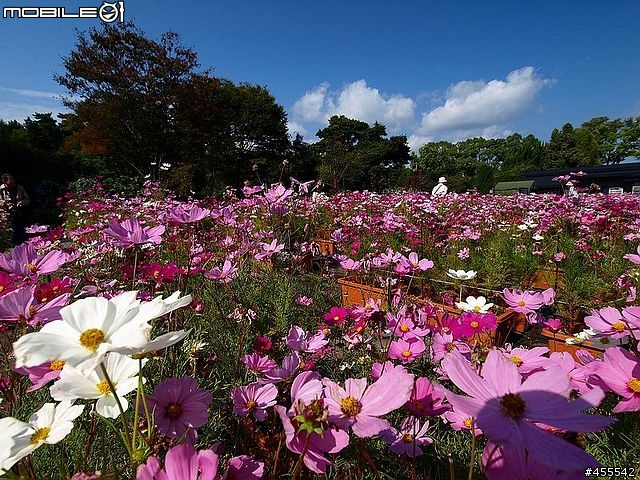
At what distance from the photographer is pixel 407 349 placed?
89cm

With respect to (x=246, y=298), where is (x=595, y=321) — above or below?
above

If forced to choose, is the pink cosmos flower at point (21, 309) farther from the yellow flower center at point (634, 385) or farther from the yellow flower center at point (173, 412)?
the yellow flower center at point (634, 385)

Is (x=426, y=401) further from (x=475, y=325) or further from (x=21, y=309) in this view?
(x=21, y=309)

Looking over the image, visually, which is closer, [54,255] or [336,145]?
[54,255]

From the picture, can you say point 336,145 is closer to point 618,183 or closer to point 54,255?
point 618,183

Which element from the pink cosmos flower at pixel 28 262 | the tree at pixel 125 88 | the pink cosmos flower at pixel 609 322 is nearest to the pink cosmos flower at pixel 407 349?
the pink cosmos flower at pixel 609 322

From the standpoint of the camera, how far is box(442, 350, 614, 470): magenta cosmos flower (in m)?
0.33

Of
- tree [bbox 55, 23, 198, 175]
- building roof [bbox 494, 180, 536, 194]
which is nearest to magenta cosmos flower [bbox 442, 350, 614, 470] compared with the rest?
tree [bbox 55, 23, 198, 175]

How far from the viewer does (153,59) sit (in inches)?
476

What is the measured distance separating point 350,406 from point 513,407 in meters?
0.20

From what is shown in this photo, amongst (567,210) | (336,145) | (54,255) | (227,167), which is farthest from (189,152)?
(54,255)

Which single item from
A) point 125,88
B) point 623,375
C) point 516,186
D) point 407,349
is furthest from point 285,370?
point 516,186

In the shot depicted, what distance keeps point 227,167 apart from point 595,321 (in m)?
16.3

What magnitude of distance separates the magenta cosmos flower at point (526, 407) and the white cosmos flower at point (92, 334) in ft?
1.11
